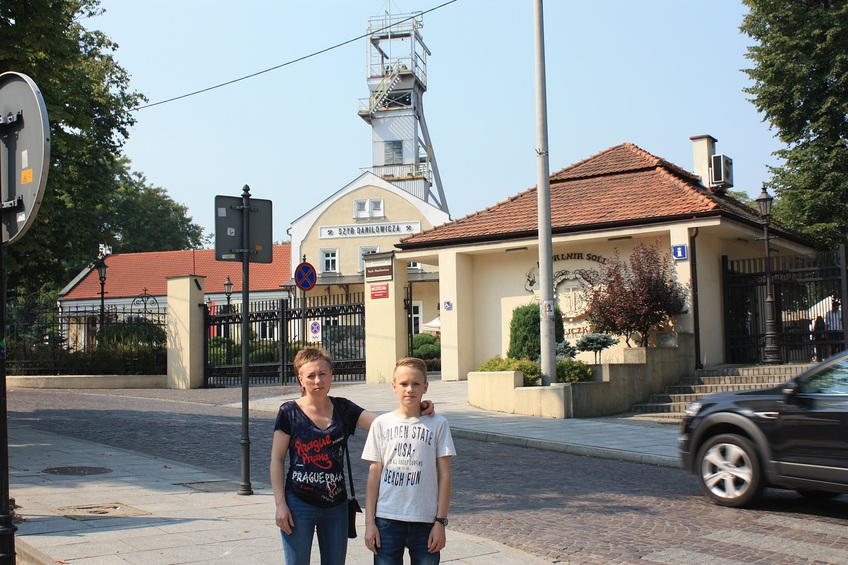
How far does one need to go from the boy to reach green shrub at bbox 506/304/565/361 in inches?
568

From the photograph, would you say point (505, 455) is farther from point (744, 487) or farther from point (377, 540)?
point (377, 540)

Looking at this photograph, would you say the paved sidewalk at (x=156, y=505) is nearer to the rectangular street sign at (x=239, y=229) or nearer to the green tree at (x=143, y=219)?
the rectangular street sign at (x=239, y=229)

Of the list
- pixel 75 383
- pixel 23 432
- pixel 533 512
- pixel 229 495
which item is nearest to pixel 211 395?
pixel 75 383

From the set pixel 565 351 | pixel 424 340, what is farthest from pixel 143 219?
pixel 565 351

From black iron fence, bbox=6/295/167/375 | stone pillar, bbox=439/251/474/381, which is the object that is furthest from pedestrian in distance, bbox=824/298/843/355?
black iron fence, bbox=6/295/167/375

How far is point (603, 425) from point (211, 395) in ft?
35.1

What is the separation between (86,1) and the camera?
3294cm

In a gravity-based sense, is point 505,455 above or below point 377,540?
below

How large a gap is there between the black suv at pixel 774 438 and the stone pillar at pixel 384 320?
1465cm

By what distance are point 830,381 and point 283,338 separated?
58.0 feet

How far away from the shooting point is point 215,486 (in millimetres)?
9125

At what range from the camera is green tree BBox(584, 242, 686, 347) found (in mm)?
18703

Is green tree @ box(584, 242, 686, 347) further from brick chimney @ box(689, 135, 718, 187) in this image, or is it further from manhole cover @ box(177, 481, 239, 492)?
manhole cover @ box(177, 481, 239, 492)

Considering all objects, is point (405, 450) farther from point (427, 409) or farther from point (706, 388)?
point (706, 388)
